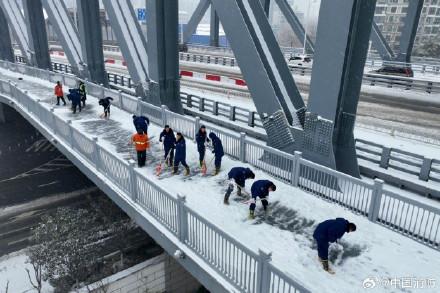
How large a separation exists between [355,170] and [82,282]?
38.2 ft

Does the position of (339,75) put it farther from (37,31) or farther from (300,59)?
(300,59)

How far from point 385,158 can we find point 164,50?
435 inches

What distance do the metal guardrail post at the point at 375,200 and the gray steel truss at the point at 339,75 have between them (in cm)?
212

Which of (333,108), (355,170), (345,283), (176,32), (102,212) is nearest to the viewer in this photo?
(345,283)

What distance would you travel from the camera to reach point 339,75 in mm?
9586

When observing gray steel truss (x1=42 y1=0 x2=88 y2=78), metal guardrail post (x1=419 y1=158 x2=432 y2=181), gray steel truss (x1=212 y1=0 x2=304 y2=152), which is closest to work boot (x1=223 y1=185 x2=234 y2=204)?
gray steel truss (x1=212 y1=0 x2=304 y2=152)

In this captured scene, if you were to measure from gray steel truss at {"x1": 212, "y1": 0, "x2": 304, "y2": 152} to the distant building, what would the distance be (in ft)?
269

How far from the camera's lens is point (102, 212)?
754 inches

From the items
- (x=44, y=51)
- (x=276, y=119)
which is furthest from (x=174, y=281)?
(x=44, y=51)

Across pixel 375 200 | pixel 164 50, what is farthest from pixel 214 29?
pixel 375 200

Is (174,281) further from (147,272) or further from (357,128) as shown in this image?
(357,128)

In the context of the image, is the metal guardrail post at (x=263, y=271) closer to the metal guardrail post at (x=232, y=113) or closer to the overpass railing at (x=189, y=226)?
the overpass railing at (x=189, y=226)

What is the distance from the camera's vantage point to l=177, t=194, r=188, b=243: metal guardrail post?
718cm

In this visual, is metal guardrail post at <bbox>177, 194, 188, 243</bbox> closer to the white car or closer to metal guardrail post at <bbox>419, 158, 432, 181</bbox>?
metal guardrail post at <bbox>419, 158, 432, 181</bbox>
